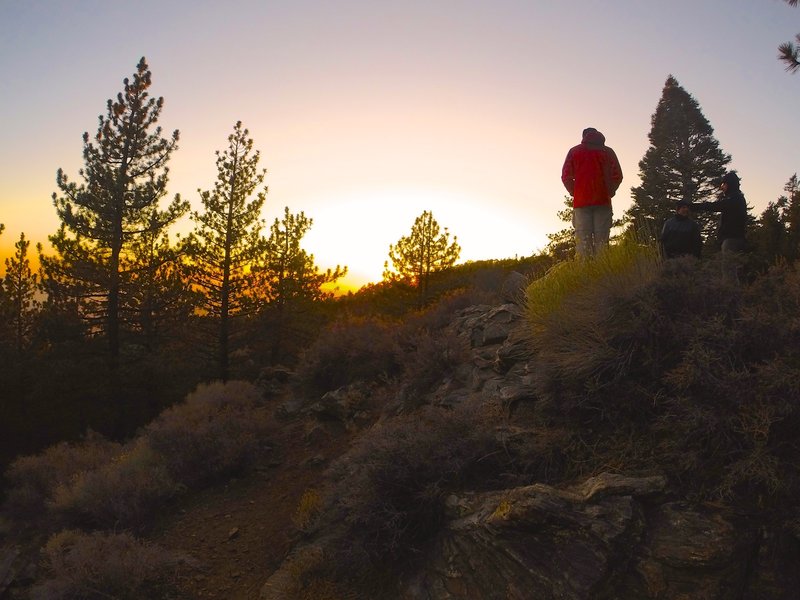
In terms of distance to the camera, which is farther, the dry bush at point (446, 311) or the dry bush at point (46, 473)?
the dry bush at point (446, 311)

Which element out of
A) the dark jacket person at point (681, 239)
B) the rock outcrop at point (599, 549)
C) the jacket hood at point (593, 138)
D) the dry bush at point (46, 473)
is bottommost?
the dry bush at point (46, 473)

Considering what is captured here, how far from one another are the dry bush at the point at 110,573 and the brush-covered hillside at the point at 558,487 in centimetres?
2

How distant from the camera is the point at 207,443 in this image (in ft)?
27.9

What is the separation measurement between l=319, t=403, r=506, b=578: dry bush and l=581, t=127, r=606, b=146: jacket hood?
4.50 metres

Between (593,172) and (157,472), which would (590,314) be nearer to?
(593,172)

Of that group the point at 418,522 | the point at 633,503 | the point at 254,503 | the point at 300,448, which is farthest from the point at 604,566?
the point at 300,448

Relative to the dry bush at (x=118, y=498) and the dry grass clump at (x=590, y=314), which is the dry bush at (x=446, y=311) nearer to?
the dry grass clump at (x=590, y=314)

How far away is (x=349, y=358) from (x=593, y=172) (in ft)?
19.1

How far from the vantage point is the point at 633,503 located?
12.5 feet

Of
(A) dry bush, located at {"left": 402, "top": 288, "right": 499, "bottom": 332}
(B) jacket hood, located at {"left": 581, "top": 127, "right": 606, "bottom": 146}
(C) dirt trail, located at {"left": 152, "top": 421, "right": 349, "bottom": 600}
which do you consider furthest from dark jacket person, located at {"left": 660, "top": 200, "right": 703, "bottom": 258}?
(C) dirt trail, located at {"left": 152, "top": 421, "right": 349, "bottom": 600}

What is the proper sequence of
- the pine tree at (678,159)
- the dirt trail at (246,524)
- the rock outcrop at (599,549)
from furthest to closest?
1. the pine tree at (678,159)
2. the dirt trail at (246,524)
3. the rock outcrop at (599,549)

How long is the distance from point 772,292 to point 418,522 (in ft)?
12.8

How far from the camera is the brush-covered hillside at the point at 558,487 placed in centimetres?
359

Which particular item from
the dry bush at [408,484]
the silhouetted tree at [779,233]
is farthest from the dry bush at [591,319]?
the silhouetted tree at [779,233]
